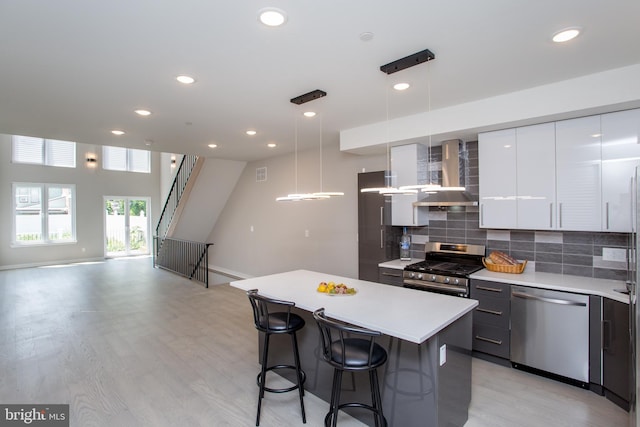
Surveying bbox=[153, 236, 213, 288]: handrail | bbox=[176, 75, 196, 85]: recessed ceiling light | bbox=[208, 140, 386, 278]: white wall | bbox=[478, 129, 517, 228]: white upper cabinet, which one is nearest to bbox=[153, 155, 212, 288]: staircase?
bbox=[153, 236, 213, 288]: handrail

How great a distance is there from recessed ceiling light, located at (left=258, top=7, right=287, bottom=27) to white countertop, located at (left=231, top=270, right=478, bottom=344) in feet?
6.24

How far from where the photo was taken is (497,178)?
3.60m

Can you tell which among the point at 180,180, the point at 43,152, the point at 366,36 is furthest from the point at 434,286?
the point at 43,152

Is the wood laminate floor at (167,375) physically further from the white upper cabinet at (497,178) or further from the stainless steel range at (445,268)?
the white upper cabinet at (497,178)

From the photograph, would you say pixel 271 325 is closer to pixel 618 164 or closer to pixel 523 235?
pixel 523 235

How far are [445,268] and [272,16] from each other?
3.14m

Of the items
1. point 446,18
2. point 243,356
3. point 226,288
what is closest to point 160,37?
point 446,18

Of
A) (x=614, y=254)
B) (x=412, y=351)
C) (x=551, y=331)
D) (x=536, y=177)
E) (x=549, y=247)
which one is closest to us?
(x=412, y=351)

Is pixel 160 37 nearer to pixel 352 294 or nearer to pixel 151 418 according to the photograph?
pixel 352 294

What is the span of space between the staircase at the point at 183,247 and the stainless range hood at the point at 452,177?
4941mm

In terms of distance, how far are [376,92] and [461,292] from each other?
2.30 m

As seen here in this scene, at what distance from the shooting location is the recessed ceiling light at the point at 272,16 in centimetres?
186

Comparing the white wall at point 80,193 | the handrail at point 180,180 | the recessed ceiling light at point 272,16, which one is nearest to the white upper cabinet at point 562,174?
the recessed ceiling light at point 272,16

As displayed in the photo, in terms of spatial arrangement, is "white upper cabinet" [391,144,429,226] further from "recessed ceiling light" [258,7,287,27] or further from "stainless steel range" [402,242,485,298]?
"recessed ceiling light" [258,7,287,27]
